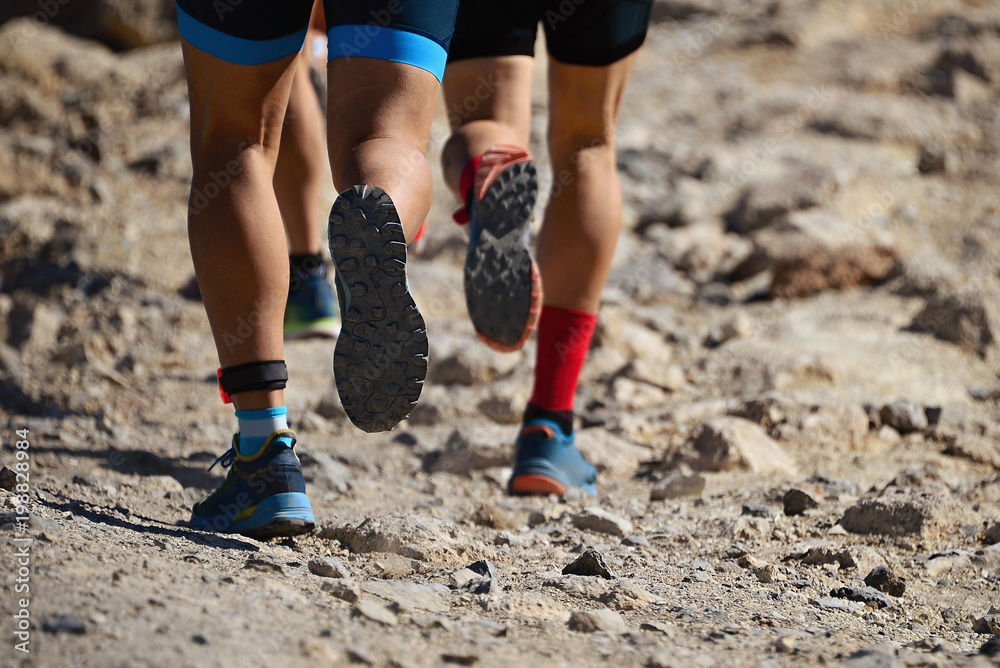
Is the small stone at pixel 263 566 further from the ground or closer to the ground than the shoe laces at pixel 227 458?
closer to the ground

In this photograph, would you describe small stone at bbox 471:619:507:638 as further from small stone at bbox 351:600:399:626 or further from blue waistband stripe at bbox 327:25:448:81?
blue waistband stripe at bbox 327:25:448:81

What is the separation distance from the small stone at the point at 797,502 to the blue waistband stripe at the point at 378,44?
1.24 metres

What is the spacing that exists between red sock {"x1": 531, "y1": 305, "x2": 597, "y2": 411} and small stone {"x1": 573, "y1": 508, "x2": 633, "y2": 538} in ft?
1.17

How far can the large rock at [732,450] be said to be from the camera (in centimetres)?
238

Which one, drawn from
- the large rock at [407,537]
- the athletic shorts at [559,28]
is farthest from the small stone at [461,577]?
the athletic shorts at [559,28]

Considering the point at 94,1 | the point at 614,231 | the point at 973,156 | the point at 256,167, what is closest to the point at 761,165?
the point at 973,156

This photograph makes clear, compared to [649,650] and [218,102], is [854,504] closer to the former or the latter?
[649,650]

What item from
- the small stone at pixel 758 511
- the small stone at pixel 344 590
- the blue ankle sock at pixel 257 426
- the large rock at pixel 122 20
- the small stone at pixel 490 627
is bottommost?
the small stone at pixel 758 511

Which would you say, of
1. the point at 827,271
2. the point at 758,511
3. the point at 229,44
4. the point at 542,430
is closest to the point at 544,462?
the point at 542,430

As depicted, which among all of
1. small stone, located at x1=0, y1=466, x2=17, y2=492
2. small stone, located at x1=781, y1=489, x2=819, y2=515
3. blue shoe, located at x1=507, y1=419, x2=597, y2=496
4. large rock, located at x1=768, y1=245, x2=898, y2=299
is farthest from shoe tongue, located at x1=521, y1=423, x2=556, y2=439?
large rock, located at x1=768, y1=245, x2=898, y2=299

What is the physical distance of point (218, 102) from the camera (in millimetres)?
1523

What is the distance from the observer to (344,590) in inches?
50.0

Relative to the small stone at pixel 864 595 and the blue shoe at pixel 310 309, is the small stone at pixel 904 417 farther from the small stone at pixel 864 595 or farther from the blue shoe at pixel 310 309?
the blue shoe at pixel 310 309

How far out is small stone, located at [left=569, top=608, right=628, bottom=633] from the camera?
4.11ft
